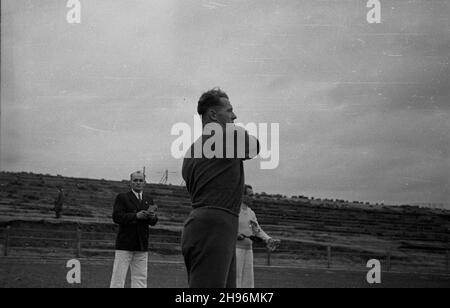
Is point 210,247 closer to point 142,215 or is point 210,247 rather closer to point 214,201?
point 214,201

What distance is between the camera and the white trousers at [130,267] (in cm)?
627

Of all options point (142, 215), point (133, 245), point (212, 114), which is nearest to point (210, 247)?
point (212, 114)

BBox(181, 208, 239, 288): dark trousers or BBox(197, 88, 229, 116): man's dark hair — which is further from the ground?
BBox(197, 88, 229, 116): man's dark hair

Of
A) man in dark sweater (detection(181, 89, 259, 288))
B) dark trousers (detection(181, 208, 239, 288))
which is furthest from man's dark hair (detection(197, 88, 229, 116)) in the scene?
dark trousers (detection(181, 208, 239, 288))

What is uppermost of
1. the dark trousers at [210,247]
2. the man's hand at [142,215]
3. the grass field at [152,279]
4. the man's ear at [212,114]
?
the man's ear at [212,114]

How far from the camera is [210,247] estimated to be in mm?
2877

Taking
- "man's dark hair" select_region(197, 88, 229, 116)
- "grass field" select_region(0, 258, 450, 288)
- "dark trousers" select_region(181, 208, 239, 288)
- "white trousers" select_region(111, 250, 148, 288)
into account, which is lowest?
"grass field" select_region(0, 258, 450, 288)

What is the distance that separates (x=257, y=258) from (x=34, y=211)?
15184mm

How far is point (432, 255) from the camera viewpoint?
26.5 meters

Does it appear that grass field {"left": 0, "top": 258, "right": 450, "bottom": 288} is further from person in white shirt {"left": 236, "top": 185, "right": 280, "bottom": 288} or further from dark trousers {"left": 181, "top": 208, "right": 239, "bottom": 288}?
dark trousers {"left": 181, "top": 208, "right": 239, "bottom": 288}

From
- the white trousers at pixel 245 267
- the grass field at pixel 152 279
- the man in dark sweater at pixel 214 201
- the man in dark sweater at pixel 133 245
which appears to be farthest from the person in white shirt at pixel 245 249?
the grass field at pixel 152 279

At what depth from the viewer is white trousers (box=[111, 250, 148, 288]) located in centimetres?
627

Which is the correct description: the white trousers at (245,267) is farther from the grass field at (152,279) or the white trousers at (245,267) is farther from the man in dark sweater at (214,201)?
the grass field at (152,279)

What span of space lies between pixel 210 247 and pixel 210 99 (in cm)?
88
